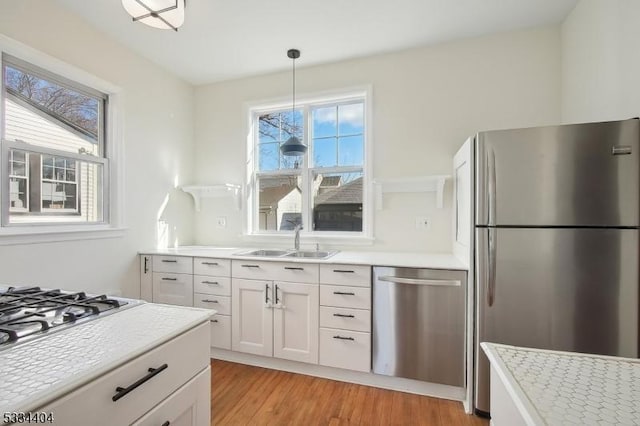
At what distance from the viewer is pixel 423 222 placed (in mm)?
2664

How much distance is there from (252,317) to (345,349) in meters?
0.80

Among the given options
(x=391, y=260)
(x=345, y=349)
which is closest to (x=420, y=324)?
(x=391, y=260)

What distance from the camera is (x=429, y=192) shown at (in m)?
2.65

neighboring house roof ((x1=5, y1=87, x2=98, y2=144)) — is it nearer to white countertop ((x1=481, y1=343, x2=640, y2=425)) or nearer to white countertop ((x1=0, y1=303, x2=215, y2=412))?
white countertop ((x1=0, y1=303, x2=215, y2=412))

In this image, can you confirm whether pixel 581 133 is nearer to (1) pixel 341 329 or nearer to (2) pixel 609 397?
(2) pixel 609 397

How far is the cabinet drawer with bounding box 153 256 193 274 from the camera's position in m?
2.61

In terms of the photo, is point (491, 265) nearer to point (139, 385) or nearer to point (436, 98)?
point (436, 98)

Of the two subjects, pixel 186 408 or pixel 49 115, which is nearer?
pixel 186 408

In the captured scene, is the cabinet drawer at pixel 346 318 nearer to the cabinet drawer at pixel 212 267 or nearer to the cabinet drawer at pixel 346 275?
the cabinet drawer at pixel 346 275

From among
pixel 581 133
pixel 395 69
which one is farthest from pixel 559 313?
pixel 395 69

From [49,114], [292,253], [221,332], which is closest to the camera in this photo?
[49,114]

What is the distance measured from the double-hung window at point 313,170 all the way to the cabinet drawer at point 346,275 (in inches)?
27.9

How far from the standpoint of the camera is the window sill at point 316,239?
2.83m

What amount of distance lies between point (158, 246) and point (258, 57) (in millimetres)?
2123
